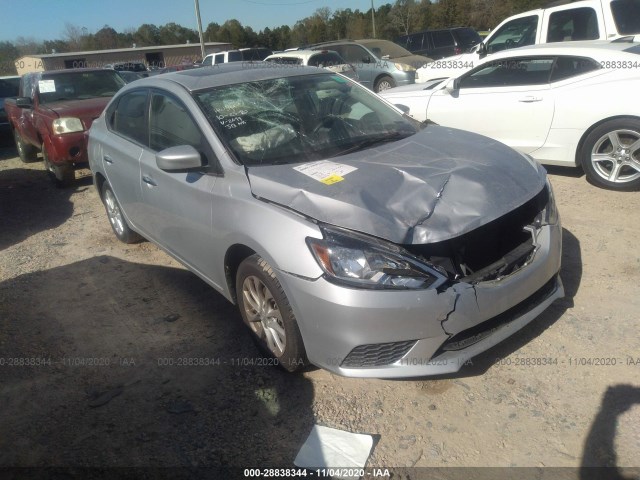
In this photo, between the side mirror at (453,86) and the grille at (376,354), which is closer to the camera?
the grille at (376,354)

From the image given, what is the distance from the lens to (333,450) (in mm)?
2607

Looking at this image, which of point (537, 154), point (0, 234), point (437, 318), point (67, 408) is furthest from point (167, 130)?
point (537, 154)

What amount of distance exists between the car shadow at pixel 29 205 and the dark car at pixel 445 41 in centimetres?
1305

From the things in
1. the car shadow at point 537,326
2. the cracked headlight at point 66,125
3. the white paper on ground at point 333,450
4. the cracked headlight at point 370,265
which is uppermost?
the cracked headlight at point 66,125

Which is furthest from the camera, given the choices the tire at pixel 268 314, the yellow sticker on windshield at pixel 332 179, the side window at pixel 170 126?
the side window at pixel 170 126

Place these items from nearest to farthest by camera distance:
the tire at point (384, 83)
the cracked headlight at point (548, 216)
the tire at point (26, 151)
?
the cracked headlight at point (548, 216)
the tire at point (26, 151)
the tire at point (384, 83)

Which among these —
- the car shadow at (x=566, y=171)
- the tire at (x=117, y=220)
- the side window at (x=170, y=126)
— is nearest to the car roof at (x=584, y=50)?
the car shadow at (x=566, y=171)

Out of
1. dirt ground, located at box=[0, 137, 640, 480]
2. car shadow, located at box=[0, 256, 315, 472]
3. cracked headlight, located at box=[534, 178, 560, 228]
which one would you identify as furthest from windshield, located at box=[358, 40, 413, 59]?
cracked headlight, located at box=[534, 178, 560, 228]

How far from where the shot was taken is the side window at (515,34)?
29.4 feet

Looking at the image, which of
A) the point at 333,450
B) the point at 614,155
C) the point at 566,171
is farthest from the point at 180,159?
the point at 566,171

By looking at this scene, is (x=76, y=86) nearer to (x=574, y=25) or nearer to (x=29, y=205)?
(x=29, y=205)

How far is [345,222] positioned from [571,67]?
4.38 metres

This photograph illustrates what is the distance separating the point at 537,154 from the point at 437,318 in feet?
13.1

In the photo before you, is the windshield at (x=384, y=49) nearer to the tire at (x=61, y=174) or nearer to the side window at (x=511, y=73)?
the side window at (x=511, y=73)
